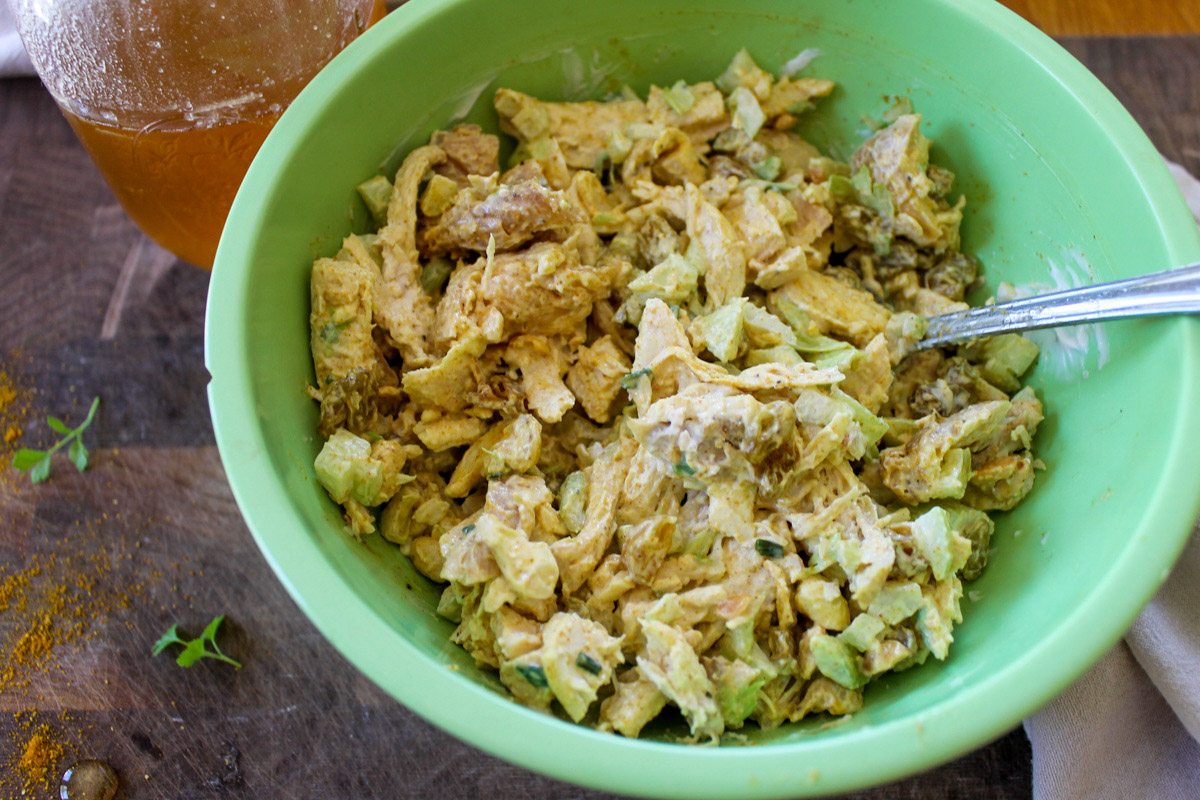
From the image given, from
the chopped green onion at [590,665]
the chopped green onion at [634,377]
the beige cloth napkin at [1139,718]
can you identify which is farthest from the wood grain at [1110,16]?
the chopped green onion at [590,665]

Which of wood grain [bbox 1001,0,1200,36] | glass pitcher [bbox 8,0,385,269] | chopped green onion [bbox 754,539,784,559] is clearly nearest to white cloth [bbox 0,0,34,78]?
glass pitcher [bbox 8,0,385,269]

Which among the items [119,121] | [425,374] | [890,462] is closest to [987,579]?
[890,462]

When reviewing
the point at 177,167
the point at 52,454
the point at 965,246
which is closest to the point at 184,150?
the point at 177,167

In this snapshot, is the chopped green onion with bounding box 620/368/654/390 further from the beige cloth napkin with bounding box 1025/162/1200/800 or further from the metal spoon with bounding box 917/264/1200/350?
the beige cloth napkin with bounding box 1025/162/1200/800

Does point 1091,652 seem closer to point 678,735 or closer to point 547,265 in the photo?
point 678,735

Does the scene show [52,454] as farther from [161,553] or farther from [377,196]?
[377,196]
